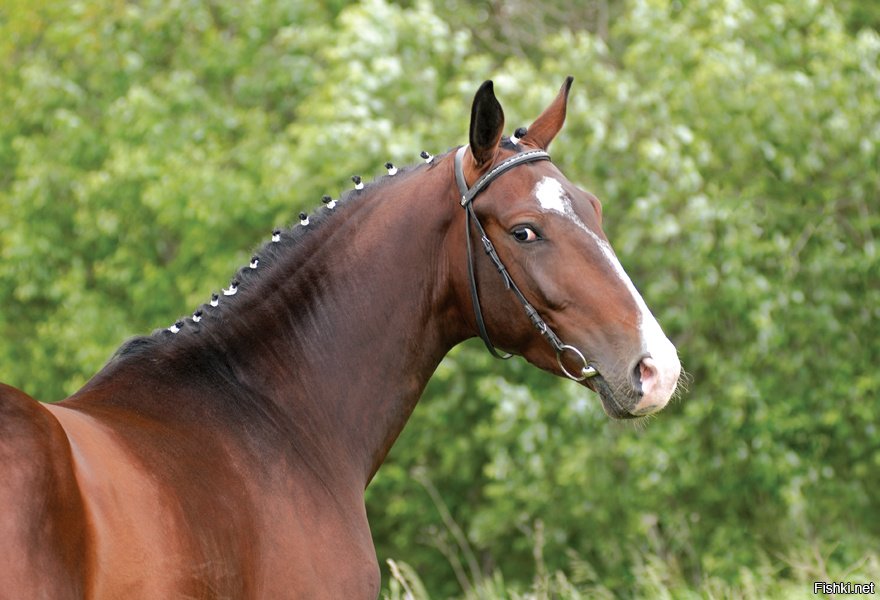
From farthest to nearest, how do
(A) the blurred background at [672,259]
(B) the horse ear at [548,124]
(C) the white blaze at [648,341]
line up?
(A) the blurred background at [672,259]
(B) the horse ear at [548,124]
(C) the white blaze at [648,341]

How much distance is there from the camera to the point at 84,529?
2.72 metres

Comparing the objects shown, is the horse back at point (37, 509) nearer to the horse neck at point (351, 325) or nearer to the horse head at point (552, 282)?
the horse neck at point (351, 325)

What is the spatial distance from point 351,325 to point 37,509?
1.39 m

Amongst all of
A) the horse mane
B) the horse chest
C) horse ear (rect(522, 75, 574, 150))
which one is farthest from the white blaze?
the horse chest

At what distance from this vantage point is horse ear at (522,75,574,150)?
4031mm

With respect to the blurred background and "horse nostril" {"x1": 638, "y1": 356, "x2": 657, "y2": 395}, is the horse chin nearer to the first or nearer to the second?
"horse nostril" {"x1": 638, "y1": 356, "x2": 657, "y2": 395}

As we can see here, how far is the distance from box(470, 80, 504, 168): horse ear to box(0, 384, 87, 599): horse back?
165 centimetres

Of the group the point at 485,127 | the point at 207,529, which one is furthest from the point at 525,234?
the point at 207,529

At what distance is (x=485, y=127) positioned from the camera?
371 cm

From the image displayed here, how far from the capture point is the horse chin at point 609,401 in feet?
11.4

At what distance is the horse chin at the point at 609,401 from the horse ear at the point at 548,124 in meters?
0.92

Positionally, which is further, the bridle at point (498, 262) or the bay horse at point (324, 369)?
the bridle at point (498, 262)

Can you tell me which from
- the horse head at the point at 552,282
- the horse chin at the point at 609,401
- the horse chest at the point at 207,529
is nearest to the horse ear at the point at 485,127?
the horse head at the point at 552,282

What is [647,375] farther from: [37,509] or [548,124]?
[37,509]
